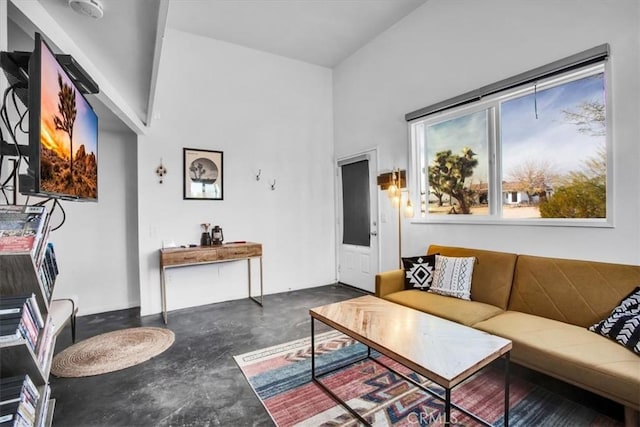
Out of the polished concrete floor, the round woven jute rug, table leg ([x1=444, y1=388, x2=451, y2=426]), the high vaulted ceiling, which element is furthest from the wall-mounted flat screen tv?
table leg ([x1=444, y1=388, x2=451, y2=426])

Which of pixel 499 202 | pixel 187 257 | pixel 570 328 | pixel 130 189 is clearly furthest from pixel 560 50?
pixel 130 189

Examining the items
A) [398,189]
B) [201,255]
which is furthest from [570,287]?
[201,255]

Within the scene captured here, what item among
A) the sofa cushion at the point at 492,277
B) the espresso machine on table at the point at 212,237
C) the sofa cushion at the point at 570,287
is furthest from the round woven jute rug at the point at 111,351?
the sofa cushion at the point at 570,287

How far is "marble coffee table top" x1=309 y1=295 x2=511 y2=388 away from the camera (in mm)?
1460

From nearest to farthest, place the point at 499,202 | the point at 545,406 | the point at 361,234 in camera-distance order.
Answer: the point at 545,406 → the point at 499,202 → the point at 361,234

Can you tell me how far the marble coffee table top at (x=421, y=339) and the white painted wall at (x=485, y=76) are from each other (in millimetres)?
1336

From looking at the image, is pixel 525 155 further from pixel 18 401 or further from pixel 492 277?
pixel 18 401

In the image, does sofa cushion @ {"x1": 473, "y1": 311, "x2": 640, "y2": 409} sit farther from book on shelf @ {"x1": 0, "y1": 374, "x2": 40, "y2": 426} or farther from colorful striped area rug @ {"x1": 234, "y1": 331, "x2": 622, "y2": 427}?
book on shelf @ {"x1": 0, "y1": 374, "x2": 40, "y2": 426}

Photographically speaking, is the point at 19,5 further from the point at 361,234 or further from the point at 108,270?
the point at 361,234

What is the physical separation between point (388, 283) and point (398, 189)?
139cm

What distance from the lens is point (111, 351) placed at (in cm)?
271

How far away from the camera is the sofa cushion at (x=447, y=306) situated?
7.73 ft

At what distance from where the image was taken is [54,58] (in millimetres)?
1282

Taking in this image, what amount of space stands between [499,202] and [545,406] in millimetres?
1770
